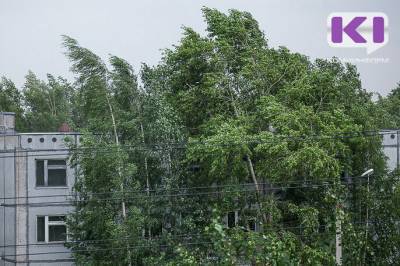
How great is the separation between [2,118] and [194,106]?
833cm

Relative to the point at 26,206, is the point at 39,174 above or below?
above

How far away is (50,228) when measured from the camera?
36.5m

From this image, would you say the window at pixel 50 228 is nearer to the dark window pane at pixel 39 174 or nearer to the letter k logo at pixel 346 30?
the dark window pane at pixel 39 174

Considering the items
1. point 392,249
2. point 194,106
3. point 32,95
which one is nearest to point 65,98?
point 32,95

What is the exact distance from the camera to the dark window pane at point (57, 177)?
121 feet

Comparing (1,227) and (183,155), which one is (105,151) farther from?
(1,227)

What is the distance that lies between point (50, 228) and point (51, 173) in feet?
6.98

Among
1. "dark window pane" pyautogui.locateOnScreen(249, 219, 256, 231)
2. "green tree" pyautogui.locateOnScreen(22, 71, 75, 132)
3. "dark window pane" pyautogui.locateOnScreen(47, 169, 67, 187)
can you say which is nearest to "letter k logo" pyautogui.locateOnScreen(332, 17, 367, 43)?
"dark window pane" pyautogui.locateOnScreen(249, 219, 256, 231)

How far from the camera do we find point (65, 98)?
6600 centimetres

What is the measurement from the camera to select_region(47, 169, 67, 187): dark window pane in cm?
3681

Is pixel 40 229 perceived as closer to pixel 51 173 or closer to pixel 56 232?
pixel 56 232

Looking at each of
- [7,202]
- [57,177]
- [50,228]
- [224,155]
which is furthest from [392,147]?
[7,202]

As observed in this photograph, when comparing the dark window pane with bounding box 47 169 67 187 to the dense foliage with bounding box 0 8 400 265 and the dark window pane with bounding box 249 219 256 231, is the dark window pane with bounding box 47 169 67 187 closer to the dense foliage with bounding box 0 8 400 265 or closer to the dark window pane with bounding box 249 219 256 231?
the dense foliage with bounding box 0 8 400 265

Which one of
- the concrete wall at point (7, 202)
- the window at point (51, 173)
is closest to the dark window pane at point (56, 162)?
the window at point (51, 173)
